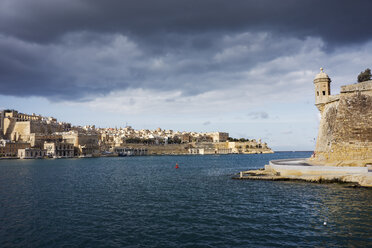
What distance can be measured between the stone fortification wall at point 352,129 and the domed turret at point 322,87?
2942 millimetres

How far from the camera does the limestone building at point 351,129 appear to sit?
2052cm

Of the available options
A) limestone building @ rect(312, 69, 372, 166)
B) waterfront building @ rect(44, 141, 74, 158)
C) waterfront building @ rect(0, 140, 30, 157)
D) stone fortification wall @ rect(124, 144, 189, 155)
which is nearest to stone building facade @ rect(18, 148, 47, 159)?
waterfront building @ rect(0, 140, 30, 157)

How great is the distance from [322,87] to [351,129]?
5.91 metres

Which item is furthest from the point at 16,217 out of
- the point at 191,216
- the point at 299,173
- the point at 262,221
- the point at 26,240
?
the point at 299,173

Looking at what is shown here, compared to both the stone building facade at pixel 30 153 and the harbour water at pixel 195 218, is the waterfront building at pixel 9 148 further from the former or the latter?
the harbour water at pixel 195 218

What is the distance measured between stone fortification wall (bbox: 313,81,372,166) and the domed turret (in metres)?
2.94

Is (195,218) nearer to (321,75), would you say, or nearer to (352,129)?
(352,129)

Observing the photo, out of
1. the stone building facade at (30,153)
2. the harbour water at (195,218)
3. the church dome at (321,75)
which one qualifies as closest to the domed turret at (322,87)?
the church dome at (321,75)

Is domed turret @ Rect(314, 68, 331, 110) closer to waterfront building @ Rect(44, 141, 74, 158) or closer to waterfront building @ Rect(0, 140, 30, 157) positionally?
waterfront building @ Rect(44, 141, 74, 158)

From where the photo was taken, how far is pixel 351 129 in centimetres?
2117

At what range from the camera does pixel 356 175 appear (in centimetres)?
1841

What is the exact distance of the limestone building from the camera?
20.5 meters

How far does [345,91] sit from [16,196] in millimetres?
24868

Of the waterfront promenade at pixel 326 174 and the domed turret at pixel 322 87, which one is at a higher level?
the domed turret at pixel 322 87
